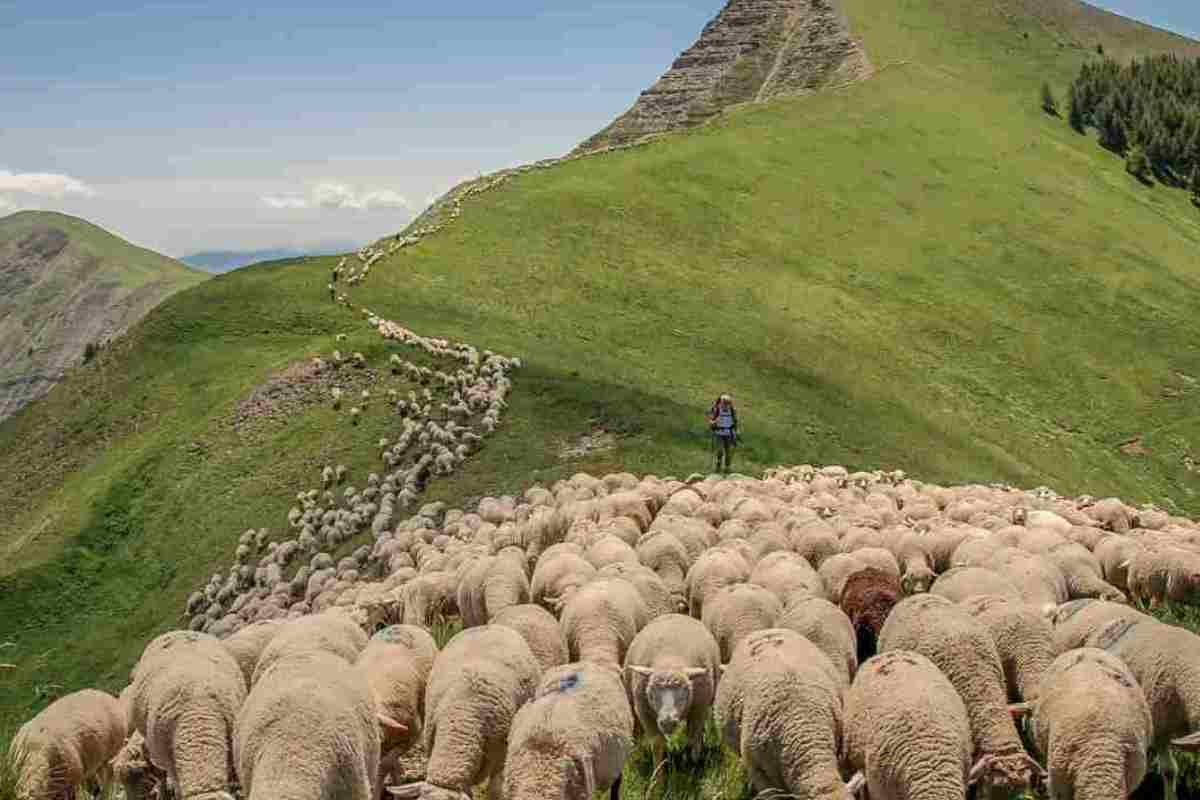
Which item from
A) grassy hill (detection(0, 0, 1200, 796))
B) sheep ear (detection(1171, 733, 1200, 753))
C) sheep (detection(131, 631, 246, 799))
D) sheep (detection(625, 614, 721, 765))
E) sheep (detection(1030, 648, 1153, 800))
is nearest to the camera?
sheep (detection(1030, 648, 1153, 800))

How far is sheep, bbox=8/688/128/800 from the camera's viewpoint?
35.3ft

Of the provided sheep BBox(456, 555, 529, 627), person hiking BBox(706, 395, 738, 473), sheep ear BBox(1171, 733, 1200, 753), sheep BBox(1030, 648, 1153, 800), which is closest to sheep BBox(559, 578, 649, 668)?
sheep BBox(456, 555, 529, 627)

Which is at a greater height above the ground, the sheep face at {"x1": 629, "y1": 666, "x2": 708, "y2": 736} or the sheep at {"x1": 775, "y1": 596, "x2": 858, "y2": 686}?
the sheep at {"x1": 775, "y1": 596, "x2": 858, "y2": 686}

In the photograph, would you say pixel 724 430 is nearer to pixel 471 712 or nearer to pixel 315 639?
pixel 315 639

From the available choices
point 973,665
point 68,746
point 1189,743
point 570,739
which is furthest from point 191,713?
point 1189,743

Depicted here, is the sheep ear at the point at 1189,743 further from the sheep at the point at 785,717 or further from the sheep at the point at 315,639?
the sheep at the point at 315,639

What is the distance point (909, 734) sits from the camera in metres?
9.30

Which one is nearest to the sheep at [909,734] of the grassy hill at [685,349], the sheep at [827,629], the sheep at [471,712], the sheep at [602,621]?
the sheep at [827,629]

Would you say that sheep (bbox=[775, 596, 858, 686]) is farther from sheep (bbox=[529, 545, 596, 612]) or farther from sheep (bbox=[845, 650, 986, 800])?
sheep (bbox=[529, 545, 596, 612])

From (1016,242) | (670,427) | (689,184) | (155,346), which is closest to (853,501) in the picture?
(670,427)

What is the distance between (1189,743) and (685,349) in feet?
111

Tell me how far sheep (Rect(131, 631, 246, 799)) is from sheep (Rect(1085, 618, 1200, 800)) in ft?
29.5

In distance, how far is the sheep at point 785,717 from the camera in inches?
379

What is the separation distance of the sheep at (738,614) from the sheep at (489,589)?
11.3ft
